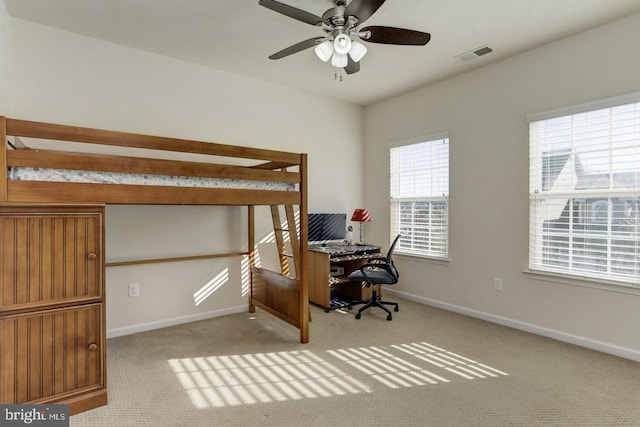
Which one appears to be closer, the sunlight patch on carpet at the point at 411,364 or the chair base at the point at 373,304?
the sunlight patch on carpet at the point at 411,364

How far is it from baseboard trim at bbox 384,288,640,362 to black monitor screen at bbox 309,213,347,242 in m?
1.27

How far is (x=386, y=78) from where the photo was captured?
3857 mm

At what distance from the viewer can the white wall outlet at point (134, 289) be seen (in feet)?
10.3

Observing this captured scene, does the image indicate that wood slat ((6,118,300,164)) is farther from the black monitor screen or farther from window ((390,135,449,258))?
window ((390,135,449,258))

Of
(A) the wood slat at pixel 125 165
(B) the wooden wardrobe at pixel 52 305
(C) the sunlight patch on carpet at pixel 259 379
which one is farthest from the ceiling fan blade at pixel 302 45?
(C) the sunlight patch on carpet at pixel 259 379

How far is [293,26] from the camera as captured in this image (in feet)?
9.00

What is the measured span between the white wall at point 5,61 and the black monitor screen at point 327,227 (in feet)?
9.55

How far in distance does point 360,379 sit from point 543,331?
6.46ft

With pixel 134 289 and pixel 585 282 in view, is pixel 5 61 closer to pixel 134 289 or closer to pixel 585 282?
pixel 134 289

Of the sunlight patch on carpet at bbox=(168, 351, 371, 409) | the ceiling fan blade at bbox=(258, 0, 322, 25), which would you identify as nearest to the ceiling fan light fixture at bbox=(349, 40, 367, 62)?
the ceiling fan blade at bbox=(258, 0, 322, 25)

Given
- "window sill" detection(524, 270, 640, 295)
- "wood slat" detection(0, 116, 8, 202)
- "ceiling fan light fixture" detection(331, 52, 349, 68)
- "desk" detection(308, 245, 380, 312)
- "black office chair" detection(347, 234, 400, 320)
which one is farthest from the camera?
"desk" detection(308, 245, 380, 312)

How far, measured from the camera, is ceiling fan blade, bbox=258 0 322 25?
75.9 inches

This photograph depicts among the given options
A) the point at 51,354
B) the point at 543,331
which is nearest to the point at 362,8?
the point at 51,354

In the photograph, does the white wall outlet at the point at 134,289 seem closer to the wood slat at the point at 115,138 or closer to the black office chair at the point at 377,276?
the wood slat at the point at 115,138
